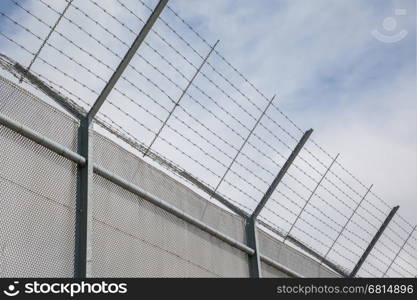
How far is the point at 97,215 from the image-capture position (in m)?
6.67

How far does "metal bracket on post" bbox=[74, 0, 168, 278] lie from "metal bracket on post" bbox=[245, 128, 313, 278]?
2.85m

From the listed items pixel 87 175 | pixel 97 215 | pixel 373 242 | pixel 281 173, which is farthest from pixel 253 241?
pixel 87 175

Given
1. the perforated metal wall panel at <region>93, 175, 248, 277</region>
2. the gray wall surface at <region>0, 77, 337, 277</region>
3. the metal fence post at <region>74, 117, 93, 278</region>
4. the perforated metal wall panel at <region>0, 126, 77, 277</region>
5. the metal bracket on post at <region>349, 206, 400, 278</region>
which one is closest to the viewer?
the perforated metal wall panel at <region>0, 126, 77, 277</region>

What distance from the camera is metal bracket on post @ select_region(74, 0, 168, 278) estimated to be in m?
6.32

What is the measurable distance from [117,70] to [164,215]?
1.74 m

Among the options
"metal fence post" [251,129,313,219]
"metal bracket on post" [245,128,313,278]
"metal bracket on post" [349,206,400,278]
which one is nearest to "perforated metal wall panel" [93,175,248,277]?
"metal bracket on post" [245,128,313,278]

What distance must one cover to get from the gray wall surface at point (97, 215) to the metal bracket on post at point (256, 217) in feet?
0.84

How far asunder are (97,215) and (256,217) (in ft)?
9.94

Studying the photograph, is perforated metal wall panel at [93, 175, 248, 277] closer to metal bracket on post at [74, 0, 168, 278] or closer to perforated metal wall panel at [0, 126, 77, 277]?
metal bracket on post at [74, 0, 168, 278]

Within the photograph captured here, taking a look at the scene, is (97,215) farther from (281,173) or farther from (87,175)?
(281,173)

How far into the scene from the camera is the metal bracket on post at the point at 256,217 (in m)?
8.88

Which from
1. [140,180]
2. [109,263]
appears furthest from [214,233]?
[109,263]

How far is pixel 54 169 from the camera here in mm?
6383

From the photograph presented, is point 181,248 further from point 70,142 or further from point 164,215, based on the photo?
point 70,142
